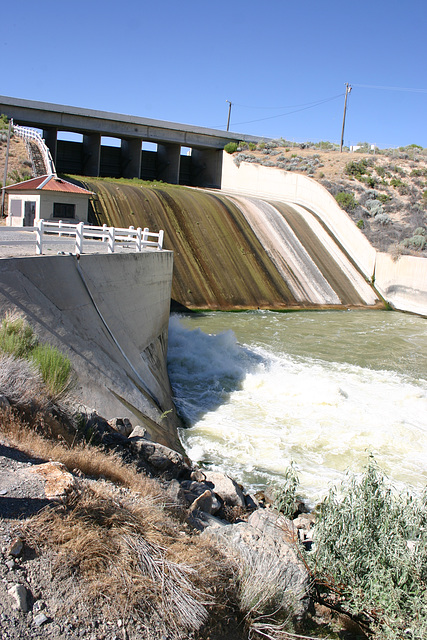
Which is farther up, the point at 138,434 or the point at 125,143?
the point at 125,143

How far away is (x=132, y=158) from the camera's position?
3809 cm

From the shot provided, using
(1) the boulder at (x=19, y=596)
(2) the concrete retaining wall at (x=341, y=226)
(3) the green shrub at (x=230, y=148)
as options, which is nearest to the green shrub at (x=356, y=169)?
(2) the concrete retaining wall at (x=341, y=226)

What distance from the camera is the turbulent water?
380 inches

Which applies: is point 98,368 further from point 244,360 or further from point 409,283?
point 409,283

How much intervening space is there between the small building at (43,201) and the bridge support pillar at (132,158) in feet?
60.0

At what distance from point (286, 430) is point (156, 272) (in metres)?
5.48

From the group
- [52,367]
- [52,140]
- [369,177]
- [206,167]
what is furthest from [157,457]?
[206,167]

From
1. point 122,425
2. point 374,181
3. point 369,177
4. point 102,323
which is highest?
point 369,177

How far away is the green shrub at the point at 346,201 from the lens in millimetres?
34344

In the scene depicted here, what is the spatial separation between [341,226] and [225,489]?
27.0 metres

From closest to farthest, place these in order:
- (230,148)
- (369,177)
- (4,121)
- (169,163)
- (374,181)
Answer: (4,121), (374,181), (369,177), (169,163), (230,148)

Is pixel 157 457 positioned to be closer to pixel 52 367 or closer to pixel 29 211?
pixel 52 367

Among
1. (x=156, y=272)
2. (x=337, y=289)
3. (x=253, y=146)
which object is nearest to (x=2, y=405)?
(x=156, y=272)

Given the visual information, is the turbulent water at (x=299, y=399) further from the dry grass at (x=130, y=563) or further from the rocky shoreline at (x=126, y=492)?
the dry grass at (x=130, y=563)
